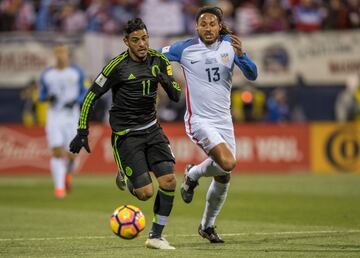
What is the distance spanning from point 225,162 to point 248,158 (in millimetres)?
13041

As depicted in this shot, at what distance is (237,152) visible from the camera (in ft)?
75.6

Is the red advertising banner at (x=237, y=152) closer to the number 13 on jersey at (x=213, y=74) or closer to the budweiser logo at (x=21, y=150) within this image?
the budweiser logo at (x=21, y=150)

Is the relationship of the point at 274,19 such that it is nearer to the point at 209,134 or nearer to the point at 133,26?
the point at 209,134

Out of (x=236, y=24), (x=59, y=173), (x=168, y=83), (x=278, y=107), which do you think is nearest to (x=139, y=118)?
(x=168, y=83)

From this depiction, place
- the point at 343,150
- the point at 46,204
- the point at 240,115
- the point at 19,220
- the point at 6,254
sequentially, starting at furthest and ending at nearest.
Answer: the point at 240,115
the point at 343,150
the point at 46,204
the point at 19,220
the point at 6,254

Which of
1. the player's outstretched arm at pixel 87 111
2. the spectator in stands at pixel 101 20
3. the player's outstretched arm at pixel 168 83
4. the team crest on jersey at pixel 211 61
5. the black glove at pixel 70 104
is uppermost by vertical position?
the spectator in stands at pixel 101 20

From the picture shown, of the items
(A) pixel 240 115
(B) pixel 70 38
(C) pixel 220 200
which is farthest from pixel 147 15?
(C) pixel 220 200

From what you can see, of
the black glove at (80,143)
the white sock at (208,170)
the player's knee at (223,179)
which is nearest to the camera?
the black glove at (80,143)

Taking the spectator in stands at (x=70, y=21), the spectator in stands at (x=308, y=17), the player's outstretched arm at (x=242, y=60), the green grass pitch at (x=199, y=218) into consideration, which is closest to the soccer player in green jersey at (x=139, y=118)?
the green grass pitch at (x=199, y=218)

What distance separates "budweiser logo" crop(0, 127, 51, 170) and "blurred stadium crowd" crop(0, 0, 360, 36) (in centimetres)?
352

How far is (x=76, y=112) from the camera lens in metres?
18.0

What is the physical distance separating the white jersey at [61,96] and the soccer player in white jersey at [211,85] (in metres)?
7.04

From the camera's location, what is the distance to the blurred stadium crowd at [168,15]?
24.2 meters

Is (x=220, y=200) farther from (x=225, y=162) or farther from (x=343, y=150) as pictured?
(x=343, y=150)
